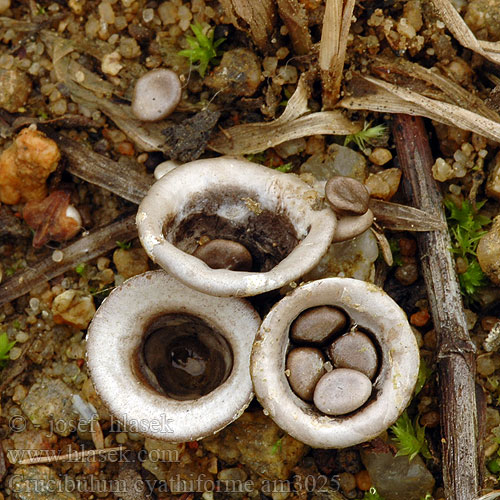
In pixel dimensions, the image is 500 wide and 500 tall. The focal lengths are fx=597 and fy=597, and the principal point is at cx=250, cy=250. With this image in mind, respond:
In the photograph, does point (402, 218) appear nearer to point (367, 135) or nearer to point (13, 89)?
point (367, 135)

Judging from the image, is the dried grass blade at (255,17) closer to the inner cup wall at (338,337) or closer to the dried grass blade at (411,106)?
the dried grass blade at (411,106)

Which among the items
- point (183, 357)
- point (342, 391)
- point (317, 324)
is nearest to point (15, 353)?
point (183, 357)

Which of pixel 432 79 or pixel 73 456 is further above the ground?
pixel 432 79

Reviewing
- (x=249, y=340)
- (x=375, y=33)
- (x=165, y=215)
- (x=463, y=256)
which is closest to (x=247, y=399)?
(x=249, y=340)

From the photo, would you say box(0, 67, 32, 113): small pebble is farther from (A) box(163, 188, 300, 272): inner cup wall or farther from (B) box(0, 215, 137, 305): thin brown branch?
(A) box(163, 188, 300, 272): inner cup wall

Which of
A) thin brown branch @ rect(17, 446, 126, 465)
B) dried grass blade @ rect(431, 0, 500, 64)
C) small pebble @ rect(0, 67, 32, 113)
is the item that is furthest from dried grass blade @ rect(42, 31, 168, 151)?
thin brown branch @ rect(17, 446, 126, 465)

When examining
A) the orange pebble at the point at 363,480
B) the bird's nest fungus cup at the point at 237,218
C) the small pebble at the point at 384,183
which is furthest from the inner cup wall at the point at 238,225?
the orange pebble at the point at 363,480
